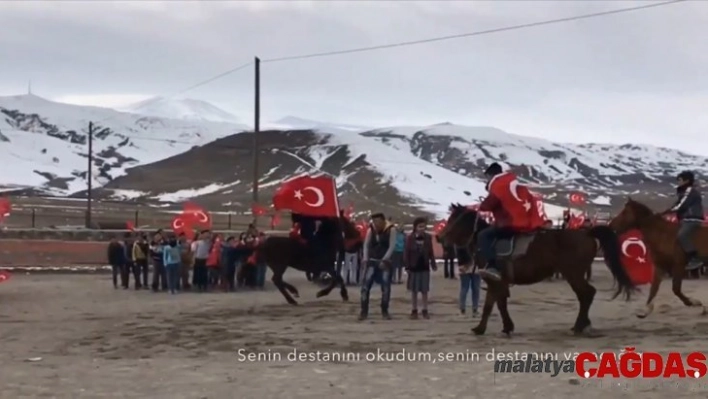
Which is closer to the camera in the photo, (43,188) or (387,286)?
(387,286)

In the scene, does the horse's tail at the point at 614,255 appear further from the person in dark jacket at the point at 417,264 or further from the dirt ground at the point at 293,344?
the person in dark jacket at the point at 417,264

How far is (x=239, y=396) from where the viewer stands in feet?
32.4

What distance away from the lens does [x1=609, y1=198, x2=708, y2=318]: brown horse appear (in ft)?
57.0

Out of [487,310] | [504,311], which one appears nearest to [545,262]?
[504,311]

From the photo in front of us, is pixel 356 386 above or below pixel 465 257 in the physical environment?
below

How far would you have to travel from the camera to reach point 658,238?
690 inches

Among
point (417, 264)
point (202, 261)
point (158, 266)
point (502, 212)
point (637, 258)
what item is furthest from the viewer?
point (158, 266)

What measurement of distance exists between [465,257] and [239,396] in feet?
Answer: 28.6

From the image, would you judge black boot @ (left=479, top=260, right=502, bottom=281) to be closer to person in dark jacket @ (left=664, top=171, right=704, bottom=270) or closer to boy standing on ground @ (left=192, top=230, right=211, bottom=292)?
person in dark jacket @ (left=664, top=171, right=704, bottom=270)

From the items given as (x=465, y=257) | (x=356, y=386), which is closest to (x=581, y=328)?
(x=465, y=257)

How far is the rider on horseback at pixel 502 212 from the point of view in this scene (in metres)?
14.6

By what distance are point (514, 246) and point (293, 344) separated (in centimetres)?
355

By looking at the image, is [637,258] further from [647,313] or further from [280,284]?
[280,284]

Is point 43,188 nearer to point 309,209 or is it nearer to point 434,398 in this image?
point 309,209
